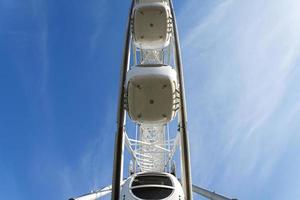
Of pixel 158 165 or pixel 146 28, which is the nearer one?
pixel 146 28

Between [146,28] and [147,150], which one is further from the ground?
[146,28]

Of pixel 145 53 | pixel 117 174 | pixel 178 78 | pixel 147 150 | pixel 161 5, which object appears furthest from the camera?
pixel 145 53

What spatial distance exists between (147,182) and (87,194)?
1.98m

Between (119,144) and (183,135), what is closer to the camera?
(119,144)

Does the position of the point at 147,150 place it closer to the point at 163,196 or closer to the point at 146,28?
the point at 146,28

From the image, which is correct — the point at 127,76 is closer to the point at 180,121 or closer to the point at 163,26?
the point at 180,121

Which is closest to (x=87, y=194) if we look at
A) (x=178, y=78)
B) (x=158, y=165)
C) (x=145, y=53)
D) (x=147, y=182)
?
(x=147, y=182)

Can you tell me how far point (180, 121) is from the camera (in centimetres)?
865

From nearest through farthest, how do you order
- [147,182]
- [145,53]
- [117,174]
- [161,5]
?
[117,174] < [147,182] < [161,5] < [145,53]

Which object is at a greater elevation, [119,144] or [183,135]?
[183,135]

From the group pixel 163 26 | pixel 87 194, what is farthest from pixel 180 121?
pixel 163 26

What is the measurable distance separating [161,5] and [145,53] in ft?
10.8

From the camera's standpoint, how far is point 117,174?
7.76m

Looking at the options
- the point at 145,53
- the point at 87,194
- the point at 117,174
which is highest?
the point at 145,53
